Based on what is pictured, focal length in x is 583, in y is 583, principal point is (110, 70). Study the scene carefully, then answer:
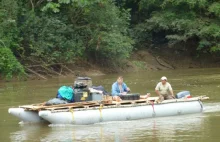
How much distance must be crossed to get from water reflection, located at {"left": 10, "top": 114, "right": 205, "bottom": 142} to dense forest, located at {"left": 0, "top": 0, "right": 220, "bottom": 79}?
1520cm

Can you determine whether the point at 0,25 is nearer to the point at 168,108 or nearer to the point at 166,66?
the point at 166,66

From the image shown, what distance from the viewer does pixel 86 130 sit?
1441cm

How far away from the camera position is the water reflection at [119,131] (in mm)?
13219

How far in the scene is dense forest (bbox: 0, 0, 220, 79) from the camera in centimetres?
3195

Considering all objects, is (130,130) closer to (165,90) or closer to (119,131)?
(119,131)

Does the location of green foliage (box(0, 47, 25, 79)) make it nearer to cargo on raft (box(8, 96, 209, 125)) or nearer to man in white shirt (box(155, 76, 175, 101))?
man in white shirt (box(155, 76, 175, 101))

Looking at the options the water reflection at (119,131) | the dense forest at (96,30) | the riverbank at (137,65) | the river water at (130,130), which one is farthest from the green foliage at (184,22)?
the water reflection at (119,131)

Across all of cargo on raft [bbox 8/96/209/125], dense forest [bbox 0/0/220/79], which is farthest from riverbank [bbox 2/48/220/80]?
cargo on raft [bbox 8/96/209/125]

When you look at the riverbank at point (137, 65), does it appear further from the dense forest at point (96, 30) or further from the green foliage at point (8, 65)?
the green foliage at point (8, 65)

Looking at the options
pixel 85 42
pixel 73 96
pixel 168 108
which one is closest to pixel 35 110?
pixel 73 96

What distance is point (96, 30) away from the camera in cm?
3472

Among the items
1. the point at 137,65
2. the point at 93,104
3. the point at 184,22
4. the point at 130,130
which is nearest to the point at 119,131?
the point at 130,130

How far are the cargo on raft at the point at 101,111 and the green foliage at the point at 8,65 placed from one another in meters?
14.1

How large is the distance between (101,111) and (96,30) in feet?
64.9
